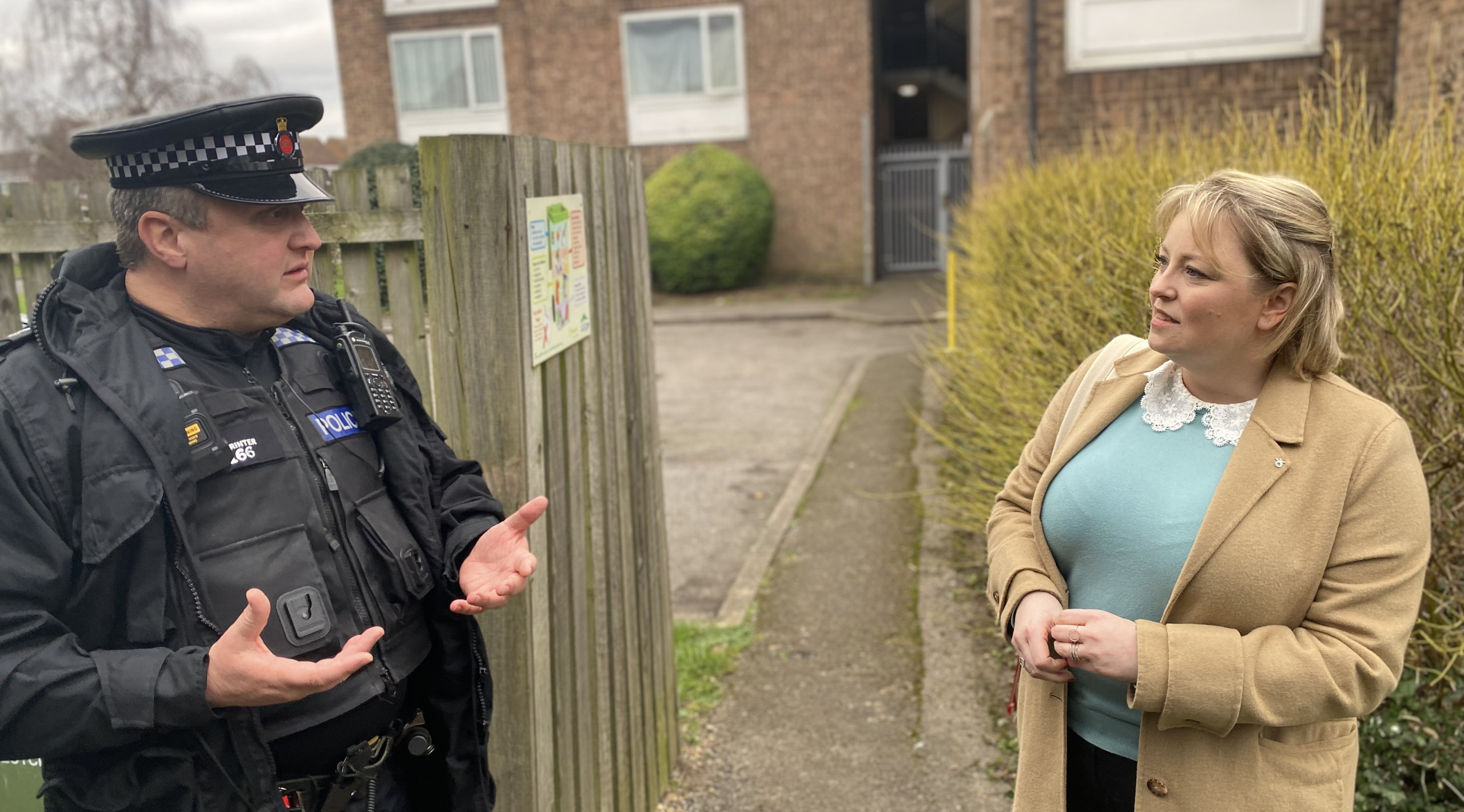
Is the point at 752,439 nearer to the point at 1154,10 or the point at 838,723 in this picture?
the point at 838,723

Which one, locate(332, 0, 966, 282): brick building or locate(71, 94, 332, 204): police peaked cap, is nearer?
locate(71, 94, 332, 204): police peaked cap

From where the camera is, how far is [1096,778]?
6.99 ft

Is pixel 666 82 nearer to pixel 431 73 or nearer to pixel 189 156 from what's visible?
pixel 431 73

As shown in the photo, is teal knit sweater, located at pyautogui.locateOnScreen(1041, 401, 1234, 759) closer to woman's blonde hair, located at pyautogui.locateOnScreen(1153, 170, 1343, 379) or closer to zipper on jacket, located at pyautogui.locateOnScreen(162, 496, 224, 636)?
woman's blonde hair, located at pyautogui.locateOnScreen(1153, 170, 1343, 379)

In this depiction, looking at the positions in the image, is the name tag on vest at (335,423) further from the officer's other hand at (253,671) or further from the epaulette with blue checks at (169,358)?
the officer's other hand at (253,671)

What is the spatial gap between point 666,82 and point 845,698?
62.8 ft

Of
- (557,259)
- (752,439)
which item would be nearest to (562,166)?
(557,259)

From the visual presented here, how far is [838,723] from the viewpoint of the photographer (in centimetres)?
432

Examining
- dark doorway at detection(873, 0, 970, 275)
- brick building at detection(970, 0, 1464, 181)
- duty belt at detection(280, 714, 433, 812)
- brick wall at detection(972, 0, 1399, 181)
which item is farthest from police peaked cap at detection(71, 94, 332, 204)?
dark doorway at detection(873, 0, 970, 275)

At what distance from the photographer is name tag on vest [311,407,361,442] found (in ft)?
6.92

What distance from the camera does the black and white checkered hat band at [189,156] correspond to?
1896 mm

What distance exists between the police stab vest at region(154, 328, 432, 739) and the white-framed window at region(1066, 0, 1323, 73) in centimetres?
1046

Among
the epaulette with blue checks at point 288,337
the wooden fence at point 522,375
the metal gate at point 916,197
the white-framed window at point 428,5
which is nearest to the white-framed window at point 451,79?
the white-framed window at point 428,5

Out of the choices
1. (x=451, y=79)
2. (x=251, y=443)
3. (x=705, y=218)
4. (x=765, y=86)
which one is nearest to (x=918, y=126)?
(x=765, y=86)
